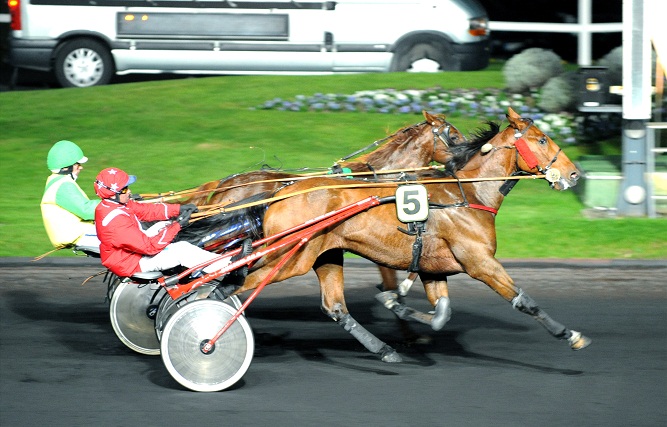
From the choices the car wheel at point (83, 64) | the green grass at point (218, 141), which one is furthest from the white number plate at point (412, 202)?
the car wheel at point (83, 64)

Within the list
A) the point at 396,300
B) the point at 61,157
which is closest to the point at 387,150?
the point at 396,300

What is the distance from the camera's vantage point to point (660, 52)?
460 inches

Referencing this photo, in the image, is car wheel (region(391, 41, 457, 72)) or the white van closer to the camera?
the white van

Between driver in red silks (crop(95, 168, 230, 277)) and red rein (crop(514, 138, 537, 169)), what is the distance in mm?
2152

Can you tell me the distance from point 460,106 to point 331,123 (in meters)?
1.77

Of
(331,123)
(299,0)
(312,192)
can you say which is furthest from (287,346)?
(299,0)

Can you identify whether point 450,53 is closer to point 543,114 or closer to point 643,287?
point 543,114

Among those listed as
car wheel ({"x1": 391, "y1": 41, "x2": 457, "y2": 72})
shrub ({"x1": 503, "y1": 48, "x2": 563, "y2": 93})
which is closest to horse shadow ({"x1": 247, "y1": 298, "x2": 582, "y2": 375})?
shrub ({"x1": 503, "y1": 48, "x2": 563, "y2": 93})

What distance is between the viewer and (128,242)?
6.77 metres

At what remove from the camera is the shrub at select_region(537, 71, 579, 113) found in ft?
47.8

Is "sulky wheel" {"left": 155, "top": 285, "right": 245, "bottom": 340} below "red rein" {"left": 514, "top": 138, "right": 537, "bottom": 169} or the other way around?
below

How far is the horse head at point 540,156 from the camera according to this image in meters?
7.52

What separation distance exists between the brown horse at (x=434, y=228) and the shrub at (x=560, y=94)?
23.7 feet

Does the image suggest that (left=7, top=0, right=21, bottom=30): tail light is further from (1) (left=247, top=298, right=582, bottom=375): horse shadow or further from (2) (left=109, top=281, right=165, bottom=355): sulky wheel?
(2) (left=109, top=281, right=165, bottom=355): sulky wheel
